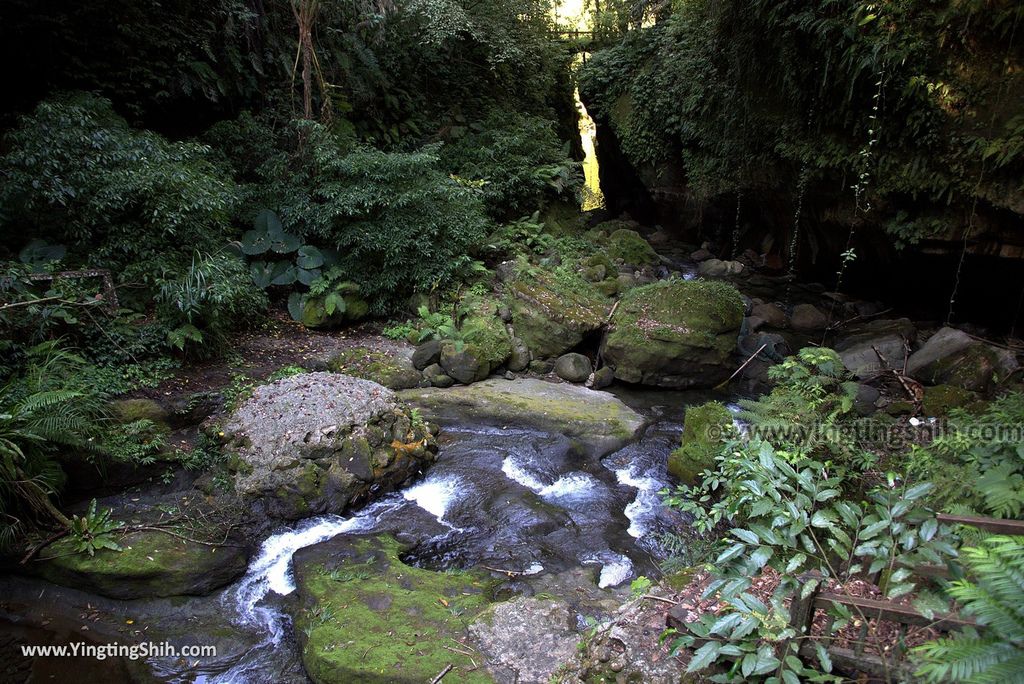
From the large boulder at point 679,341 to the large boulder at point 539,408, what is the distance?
78 centimetres

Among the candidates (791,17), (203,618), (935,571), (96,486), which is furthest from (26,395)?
(791,17)

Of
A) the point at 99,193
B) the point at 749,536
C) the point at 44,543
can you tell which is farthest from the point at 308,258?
the point at 749,536

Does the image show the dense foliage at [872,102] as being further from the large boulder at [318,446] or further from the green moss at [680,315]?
the large boulder at [318,446]

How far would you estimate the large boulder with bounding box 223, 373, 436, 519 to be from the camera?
18.7 feet

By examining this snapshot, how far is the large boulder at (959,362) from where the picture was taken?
656 cm

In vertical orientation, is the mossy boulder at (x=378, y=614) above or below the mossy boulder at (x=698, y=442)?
below

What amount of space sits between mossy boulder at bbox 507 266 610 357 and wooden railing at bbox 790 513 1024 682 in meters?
7.23

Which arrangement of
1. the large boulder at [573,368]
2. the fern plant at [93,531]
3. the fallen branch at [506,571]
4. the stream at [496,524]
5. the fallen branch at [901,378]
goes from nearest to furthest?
the stream at [496,524] < the fern plant at [93,531] < the fallen branch at [506,571] < the fallen branch at [901,378] < the large boulder at [573,368]

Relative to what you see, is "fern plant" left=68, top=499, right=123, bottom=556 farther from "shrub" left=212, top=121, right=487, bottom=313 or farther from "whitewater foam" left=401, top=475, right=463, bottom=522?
"shrub" left=212, top=121, right=487, bottom=313

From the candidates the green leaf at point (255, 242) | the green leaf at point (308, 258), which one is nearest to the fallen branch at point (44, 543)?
the green leaf at point (255, 242)

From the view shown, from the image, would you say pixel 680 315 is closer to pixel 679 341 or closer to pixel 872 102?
pixel 679 341

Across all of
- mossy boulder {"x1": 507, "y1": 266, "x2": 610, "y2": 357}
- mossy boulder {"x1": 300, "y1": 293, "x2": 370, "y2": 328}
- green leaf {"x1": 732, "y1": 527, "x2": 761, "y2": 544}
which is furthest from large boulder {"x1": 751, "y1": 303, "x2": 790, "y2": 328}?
green leaf {"x1": 732, "y1": 527, "x2": 761, "y2": 544}

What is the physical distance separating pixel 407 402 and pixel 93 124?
5.59 meters

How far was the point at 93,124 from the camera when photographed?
745 centimetres
